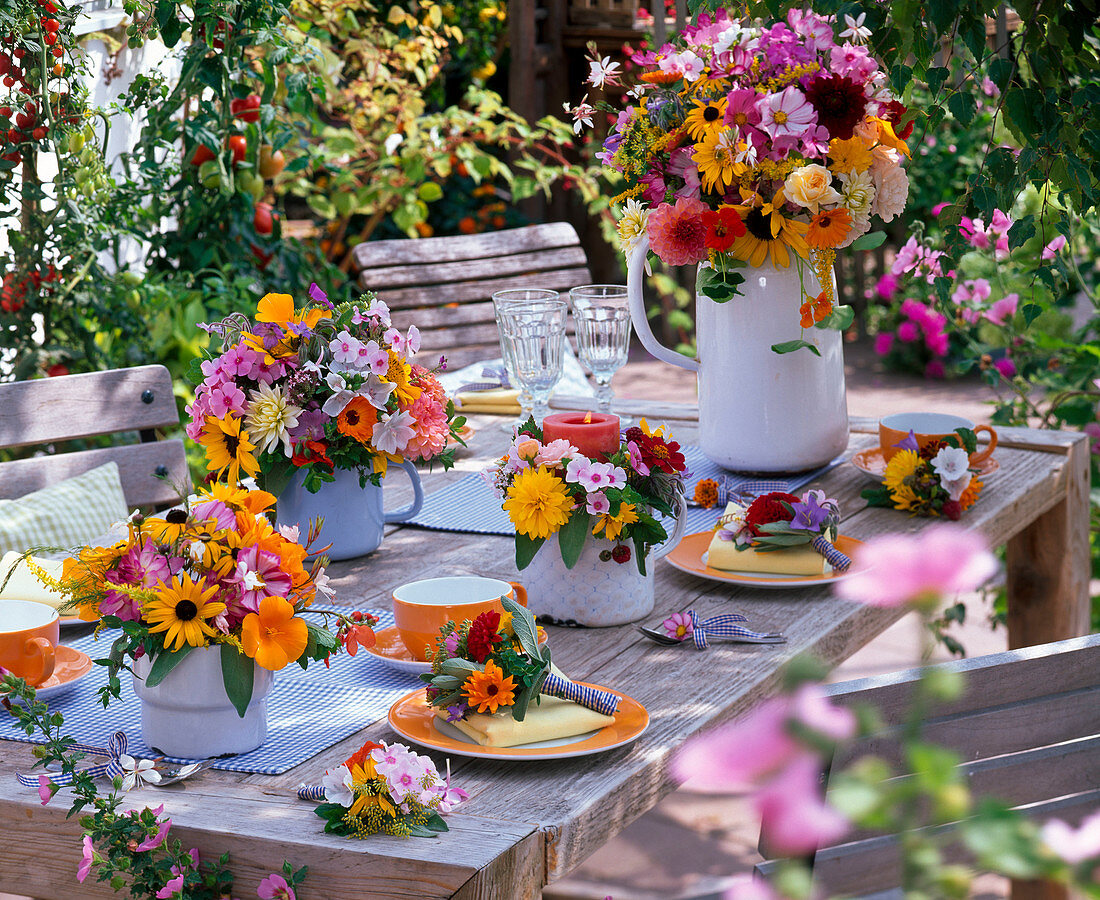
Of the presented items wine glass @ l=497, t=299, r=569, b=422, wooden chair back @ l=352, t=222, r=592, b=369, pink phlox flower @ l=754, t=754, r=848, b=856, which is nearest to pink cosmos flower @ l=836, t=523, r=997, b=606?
pink phlox flower @ l=754, t=754, r=848, b=856

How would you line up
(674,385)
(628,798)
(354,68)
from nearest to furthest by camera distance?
1. (628,798)
2. (354,68)
3. (674,385)

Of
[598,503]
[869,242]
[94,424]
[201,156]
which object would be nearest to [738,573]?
[598,503]

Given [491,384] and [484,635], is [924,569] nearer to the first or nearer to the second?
[484,635]

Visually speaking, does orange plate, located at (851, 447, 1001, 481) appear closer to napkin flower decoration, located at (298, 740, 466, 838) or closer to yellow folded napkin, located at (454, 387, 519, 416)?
yellow folded napkin, located at (454, 387, 519, 416)

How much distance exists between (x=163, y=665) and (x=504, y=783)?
0.30 meters

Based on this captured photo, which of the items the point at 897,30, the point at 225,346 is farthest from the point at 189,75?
the point at 897,30

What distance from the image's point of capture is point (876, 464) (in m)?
1.96

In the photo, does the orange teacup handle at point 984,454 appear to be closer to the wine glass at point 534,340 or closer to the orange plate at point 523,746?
the wine glass at point 534,340

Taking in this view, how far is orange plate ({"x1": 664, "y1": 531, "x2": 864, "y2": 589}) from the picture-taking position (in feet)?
4.87

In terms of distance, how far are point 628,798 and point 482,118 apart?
387cm

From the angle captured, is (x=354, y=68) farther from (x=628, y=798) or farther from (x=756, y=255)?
(x=628, y=798)

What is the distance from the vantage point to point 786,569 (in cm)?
151

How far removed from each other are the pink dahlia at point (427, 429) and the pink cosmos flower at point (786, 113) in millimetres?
560

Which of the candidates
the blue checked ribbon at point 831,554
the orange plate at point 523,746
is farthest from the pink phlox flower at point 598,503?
the blue checked ribbon at point 831,554
